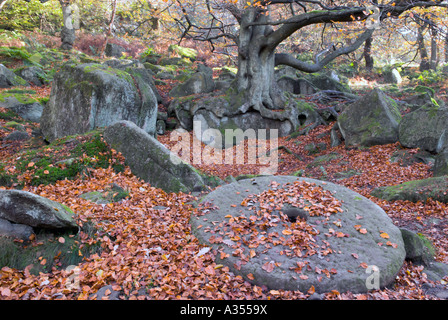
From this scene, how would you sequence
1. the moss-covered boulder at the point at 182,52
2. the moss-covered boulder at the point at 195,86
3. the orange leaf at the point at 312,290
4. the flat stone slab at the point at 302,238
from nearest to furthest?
the orange leaf at the point at 312,290, the flat stone slab at the point at 302,238, the moss-covered boulder at the point at 195,86, the moss-covered boulder at the point at 182,52

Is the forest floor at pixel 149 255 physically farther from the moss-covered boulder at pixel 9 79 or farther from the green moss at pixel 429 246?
the moss-covered boulder at pixel 9 79

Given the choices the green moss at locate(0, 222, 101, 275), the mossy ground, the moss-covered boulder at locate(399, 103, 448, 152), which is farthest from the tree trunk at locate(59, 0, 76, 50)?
the moss-covered boulder at locate(399, 103, 448, 152)

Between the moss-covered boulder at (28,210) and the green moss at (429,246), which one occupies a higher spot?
the moss-covered boulder at (28,210)

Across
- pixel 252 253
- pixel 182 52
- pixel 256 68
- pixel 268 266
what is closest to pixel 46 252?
pixel 252 253

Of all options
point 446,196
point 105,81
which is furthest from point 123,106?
point 446,196

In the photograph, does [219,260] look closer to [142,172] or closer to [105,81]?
[142,172]

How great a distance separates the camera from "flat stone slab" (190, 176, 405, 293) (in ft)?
11.3

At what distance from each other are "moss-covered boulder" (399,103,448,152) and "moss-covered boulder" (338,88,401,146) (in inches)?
22.4

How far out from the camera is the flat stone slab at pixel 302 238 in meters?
3.43

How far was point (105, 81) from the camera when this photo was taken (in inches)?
355

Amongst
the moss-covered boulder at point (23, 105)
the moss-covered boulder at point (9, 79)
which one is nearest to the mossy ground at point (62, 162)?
the moss-covered boulder at point (23, 105)

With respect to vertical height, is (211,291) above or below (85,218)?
below

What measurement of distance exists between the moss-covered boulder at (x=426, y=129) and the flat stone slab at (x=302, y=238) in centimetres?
467
